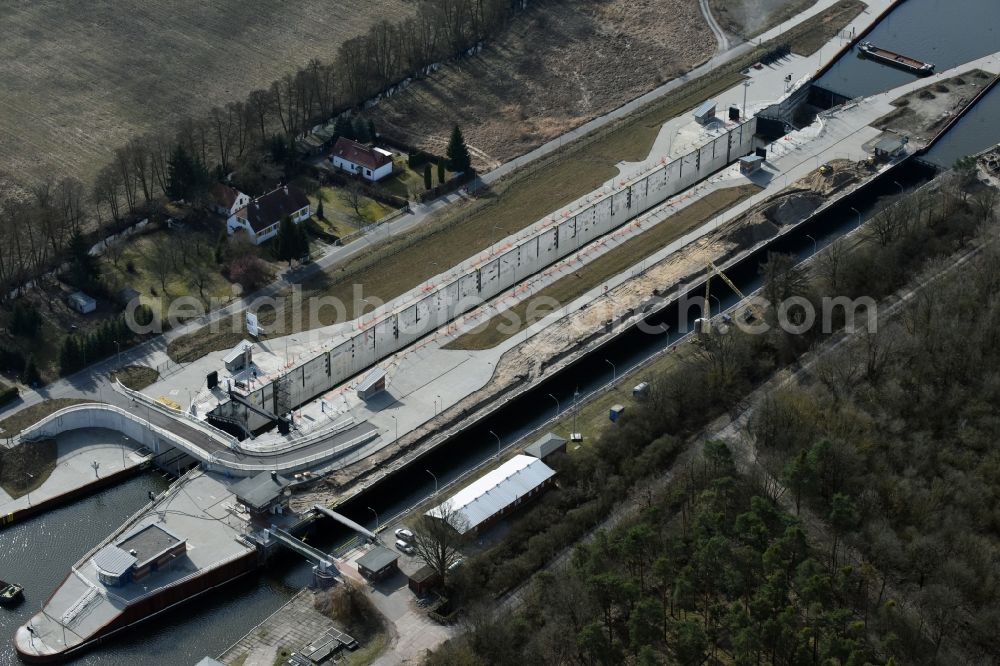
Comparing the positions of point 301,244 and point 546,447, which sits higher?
point 301,244

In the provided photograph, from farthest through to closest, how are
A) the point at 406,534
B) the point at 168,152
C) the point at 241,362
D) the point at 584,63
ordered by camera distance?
the point at 584,63 → the point at 168,152 → the point at 241,362 → the point at 406,534

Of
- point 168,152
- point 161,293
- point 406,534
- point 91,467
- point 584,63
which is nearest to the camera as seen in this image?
point 406,534

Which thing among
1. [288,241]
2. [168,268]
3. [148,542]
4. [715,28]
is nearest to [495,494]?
[148,542]

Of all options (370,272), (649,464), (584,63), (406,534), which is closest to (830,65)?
(584,63)

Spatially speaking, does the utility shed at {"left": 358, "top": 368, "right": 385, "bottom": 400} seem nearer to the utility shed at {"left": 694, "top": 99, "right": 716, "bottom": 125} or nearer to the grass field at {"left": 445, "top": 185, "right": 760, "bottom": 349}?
the grass field at {"left": 445, "top": 185, "right": 760, "bottom": 349}

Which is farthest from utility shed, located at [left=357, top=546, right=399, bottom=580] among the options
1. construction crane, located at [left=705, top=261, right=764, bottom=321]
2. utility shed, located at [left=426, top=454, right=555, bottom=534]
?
construction crane, located at [left=705, top=261, right=764, bottom=321]

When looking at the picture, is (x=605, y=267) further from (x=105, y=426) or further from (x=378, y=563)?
(x=105, y=426)

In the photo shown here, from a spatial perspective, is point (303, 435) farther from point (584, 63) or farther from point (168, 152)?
point (584, 63)
